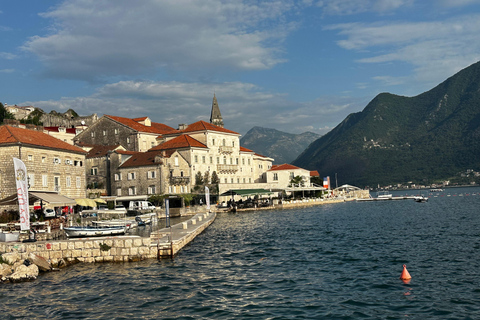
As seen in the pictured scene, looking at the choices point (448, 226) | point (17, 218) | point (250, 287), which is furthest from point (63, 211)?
point (448, 226)

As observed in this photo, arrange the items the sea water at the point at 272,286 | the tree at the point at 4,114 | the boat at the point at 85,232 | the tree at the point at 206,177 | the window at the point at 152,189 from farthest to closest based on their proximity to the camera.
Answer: the tree at the point at 4,114
the tree at the point at 206,177
the window at the point at 152,189
the boat at the point at 85,232
the sea water at the point at 272,286

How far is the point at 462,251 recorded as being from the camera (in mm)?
26969

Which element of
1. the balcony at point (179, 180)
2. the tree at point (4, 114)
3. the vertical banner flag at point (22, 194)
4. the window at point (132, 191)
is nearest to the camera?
the vertical banner flag at point (22, 194)

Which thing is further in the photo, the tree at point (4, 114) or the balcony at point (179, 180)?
the tree at point (4, 114)

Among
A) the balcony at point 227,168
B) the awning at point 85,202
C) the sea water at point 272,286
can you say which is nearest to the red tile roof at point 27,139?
the awning at point 85,202

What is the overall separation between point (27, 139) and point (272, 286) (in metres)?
37.8

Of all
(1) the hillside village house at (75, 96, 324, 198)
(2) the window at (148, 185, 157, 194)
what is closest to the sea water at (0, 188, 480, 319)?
(2) the window at (148, 185, 157, 194)

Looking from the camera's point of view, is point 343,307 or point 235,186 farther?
point 235,186

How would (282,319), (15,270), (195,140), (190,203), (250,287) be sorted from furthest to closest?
(195,140) → (190,203) → (15,270) → (250,287) → (282,319)

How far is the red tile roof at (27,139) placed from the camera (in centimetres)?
4684

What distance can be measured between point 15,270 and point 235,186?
219ft

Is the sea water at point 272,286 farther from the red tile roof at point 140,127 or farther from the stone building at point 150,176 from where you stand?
the red tile roof at point 140,127

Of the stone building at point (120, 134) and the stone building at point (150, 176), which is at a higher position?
the stone building at point (120, 134)

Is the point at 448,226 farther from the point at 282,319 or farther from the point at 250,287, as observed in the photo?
the point at 282,319
